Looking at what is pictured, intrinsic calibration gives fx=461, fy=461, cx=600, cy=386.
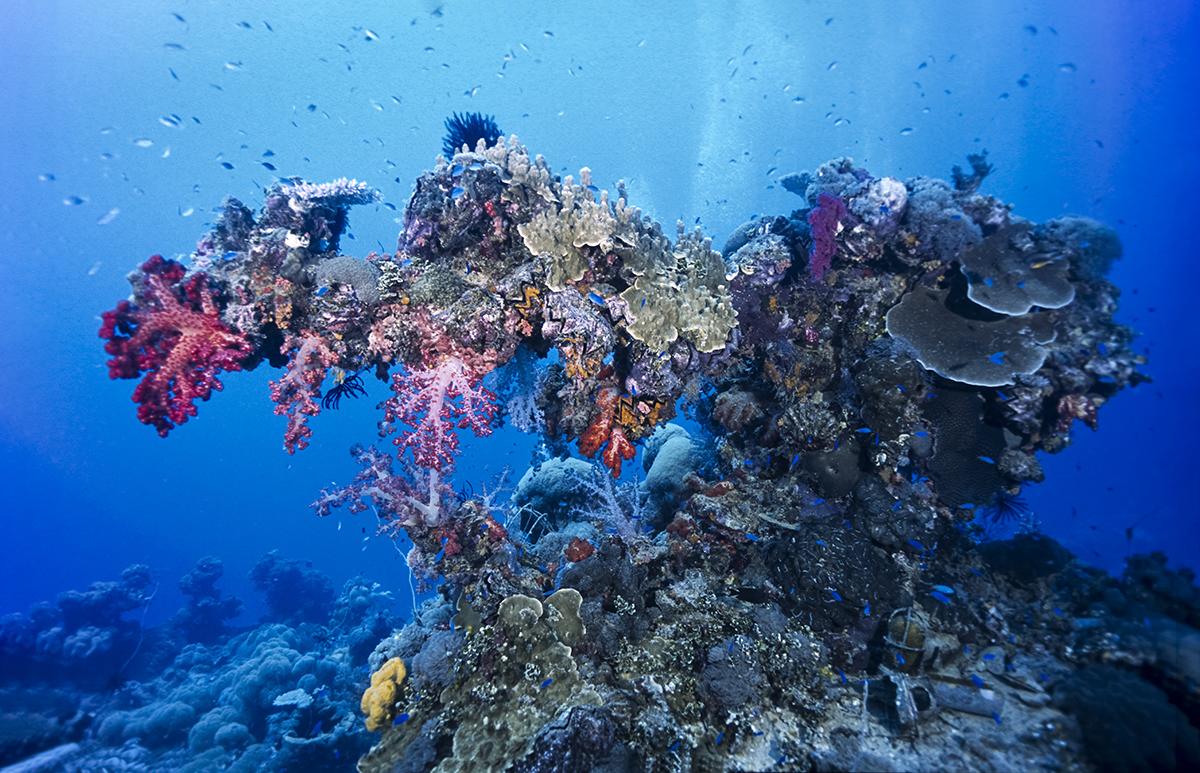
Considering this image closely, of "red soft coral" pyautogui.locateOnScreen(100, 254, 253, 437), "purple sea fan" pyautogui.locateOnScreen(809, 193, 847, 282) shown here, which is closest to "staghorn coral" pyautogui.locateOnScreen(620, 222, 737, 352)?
"purple sea fan" pyautogui.locateOnScreen(809, 193, 847, 282)

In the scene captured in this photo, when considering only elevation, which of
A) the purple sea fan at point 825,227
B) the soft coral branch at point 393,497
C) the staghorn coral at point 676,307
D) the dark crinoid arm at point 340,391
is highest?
the purple sea fan at point 825,227

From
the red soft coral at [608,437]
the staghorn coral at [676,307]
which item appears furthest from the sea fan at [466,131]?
the red soft coral at [608,437]

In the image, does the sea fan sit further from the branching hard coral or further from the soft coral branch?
the soft coral branch

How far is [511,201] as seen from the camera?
5.84 meters

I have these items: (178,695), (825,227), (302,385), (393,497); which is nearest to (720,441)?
(825,227)

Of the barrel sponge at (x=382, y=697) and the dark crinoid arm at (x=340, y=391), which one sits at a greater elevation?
the dark crinoid arm at (x=340, y=391)

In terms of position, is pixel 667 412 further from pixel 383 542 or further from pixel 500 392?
pixel 383 542

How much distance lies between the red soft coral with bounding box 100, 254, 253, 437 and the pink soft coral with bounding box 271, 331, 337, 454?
2.07ft

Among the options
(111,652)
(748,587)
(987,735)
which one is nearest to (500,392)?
(748,587)

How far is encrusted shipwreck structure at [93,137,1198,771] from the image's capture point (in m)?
4.36

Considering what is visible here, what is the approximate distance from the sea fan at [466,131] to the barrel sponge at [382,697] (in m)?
6.76

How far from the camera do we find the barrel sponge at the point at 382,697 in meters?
4.54

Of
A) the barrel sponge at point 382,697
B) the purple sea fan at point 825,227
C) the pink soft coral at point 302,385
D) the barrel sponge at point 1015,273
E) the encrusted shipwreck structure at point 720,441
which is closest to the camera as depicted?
the encrusted shipwreck structure at point 720,441

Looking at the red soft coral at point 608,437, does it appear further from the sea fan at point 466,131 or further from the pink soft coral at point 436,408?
the sea fan at point 466,131
